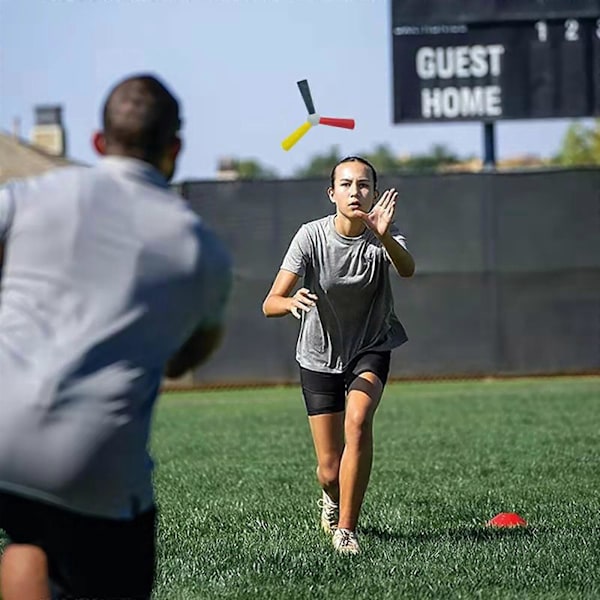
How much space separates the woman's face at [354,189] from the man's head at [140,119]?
3.42m

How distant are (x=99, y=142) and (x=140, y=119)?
22 cm

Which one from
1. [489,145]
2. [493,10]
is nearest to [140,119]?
[493,10]

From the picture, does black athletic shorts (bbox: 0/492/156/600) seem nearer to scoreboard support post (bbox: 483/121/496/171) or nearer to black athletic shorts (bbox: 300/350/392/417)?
black athletic shorts (bbox: 300/350/392/417)

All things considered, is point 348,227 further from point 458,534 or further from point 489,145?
point 489,145

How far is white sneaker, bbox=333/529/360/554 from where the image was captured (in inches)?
268

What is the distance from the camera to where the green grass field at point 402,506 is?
610 cm

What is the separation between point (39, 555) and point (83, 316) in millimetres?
638

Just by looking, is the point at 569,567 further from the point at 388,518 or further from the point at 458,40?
the point at 458,40

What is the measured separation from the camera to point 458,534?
292 inches

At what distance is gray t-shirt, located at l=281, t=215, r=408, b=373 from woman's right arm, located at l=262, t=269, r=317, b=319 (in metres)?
0.08

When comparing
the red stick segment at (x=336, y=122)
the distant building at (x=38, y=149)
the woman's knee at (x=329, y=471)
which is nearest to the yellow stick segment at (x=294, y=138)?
the red stick segment at (x=336, y=122)

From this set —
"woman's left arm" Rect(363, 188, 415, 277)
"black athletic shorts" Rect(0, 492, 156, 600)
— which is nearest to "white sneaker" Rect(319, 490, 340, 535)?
"woman's left arm" Rect(363, 188, 415, 277)

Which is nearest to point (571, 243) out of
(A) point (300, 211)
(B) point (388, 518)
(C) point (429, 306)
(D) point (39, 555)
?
(C) point (429, 306)

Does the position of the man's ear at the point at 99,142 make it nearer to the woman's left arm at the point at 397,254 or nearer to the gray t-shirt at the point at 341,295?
the woman's left arm at the point at 397,254
